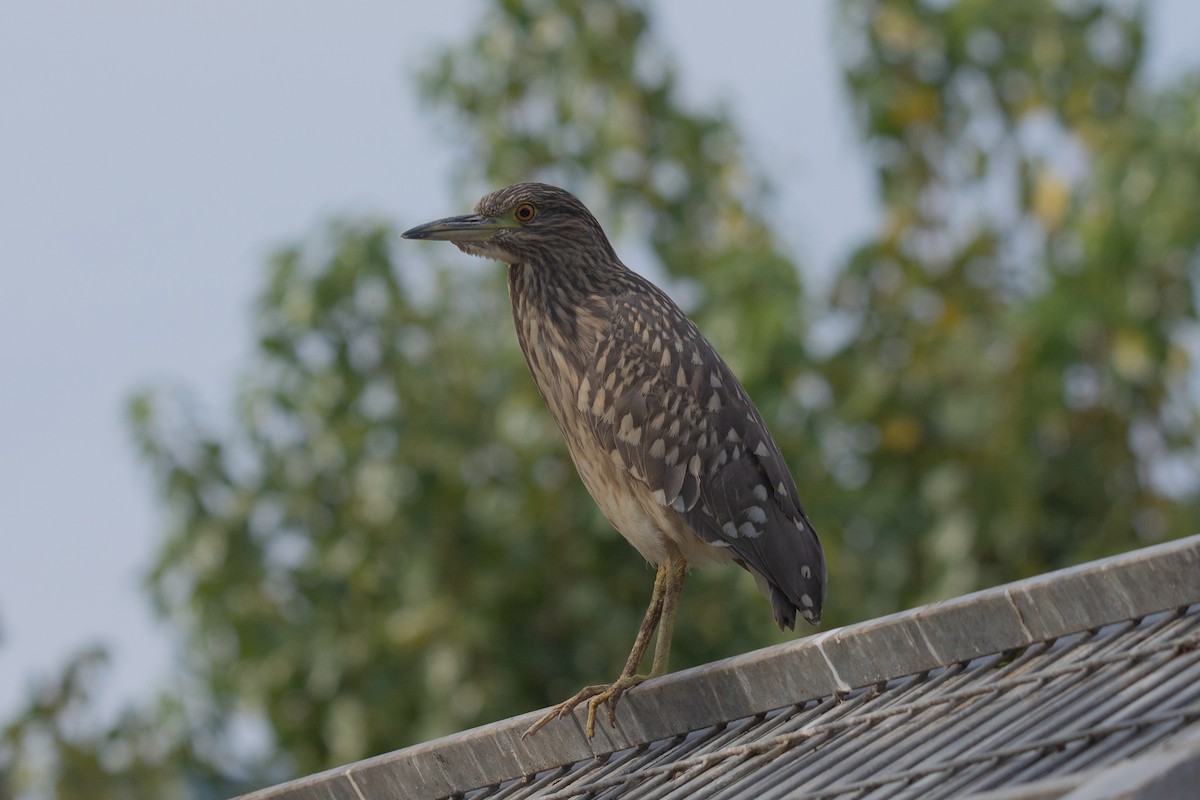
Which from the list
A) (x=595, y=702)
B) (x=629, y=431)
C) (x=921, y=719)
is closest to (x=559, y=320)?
(x=629, y=431)

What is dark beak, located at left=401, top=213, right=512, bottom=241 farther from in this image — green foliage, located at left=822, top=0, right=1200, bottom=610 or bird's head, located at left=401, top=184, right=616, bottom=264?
green foliage, located at left=822, top=0, right=1200, bottom=610

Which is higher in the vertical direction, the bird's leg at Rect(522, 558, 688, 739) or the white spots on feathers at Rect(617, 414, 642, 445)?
the white spots on feathers at Rect(617, 414, 642, 445)

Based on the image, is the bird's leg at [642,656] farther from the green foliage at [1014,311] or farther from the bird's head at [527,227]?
the green foliage at [1014,311]

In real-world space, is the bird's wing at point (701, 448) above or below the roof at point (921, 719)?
above

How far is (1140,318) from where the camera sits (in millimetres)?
9422

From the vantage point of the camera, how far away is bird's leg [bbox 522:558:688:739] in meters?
4.77

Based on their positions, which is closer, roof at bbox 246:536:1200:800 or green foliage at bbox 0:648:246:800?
roof at bbox 246:536:1200:800

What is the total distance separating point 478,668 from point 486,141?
3690 millimetres

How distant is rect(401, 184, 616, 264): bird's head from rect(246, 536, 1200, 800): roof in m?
1.64

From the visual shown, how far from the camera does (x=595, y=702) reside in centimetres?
474

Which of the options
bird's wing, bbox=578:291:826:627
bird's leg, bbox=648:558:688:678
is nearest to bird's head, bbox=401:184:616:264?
bird's wing, bbox=578:291:826:627

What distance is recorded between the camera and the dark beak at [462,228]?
18.5 ft

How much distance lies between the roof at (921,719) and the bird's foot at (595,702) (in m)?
0.03

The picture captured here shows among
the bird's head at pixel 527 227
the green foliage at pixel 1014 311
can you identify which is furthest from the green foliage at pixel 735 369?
the bird's head at pixel 527 227
